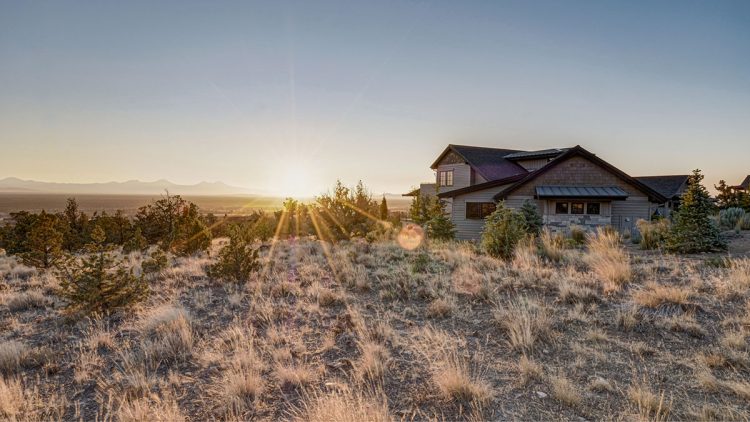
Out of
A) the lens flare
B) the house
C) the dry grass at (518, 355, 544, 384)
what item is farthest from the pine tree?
the house

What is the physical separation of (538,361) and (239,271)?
730 centimetres

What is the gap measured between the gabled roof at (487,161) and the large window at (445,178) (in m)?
1.24

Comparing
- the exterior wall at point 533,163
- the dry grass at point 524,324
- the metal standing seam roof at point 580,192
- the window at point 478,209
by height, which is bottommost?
the dry grass at point 524,324

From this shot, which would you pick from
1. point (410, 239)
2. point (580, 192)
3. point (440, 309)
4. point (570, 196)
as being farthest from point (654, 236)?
point (440, 309)

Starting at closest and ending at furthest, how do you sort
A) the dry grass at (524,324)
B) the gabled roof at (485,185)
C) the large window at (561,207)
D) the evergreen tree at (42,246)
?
1. the dry grass at (524,324)
2. the evergreen tree at (42,246)
3. the large window at (561,207)
4. the gabled roof at (485,185)

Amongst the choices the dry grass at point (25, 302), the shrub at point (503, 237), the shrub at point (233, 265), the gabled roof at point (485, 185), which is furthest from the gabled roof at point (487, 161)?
the dry grass at point (25, 302)

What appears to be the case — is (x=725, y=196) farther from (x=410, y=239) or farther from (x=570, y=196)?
(x=410, y=239)

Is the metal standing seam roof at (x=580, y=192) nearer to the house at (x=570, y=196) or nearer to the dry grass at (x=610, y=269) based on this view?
the house at (x=570, y=196)

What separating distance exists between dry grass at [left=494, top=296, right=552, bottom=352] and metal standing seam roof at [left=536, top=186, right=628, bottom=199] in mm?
15924

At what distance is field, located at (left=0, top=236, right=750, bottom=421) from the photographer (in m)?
3.63

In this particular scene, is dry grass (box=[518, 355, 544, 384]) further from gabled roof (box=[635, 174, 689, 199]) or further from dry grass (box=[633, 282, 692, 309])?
gabled roof (box=[635, 174, 689, 199])

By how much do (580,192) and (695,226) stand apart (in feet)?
28.4

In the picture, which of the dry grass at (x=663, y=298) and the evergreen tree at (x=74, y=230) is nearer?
the dry grass at (x=663, y=298)

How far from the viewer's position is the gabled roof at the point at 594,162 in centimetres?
2062
